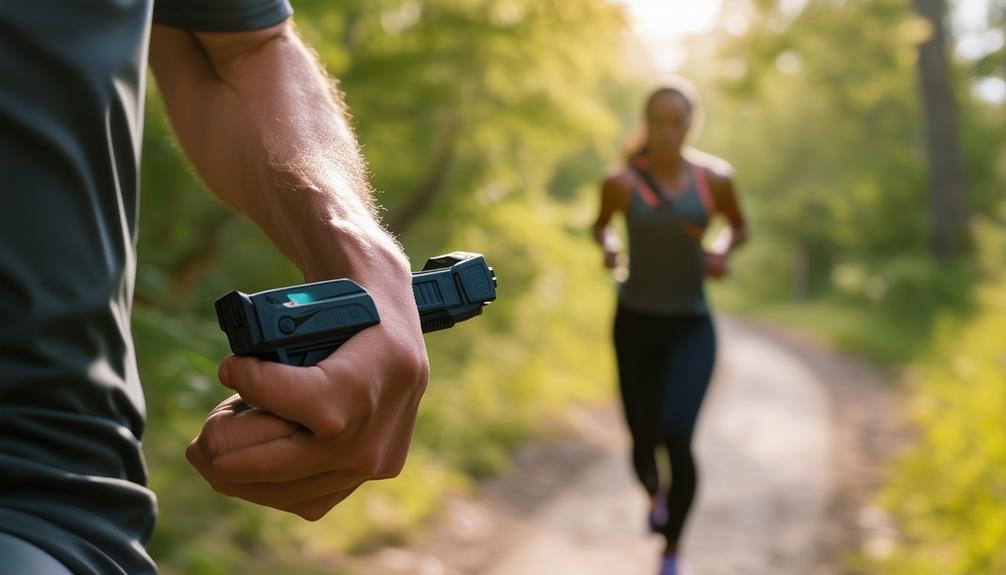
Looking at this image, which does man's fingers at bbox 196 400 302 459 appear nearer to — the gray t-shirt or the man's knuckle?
the man's knuckle

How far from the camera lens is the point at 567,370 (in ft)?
45.3

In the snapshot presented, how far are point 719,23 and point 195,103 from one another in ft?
55.5

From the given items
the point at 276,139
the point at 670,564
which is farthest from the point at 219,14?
the point at 670,564

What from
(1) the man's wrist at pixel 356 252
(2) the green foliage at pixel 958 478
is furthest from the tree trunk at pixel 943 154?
(1) the man's wrist at pixel 356 252

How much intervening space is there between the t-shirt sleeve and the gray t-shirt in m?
0.18

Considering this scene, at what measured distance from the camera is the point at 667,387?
5148 mm

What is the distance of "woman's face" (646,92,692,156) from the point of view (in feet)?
16.8

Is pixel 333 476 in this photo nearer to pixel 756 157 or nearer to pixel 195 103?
pixel 195 103

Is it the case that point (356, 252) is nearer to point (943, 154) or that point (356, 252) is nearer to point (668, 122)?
point (668, 122)

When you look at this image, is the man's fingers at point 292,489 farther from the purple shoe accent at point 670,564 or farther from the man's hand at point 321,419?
the purple shoe accent at point 670,564

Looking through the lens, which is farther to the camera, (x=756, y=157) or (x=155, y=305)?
(x=756, y=157)

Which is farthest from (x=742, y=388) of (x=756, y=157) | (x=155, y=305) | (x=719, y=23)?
(x=756, y=157)

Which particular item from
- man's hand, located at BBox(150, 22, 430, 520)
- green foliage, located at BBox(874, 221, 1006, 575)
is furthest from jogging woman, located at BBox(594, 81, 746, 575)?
man's hand, located at BBox(150, 22, 430, 520)

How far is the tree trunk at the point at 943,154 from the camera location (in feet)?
62.5
